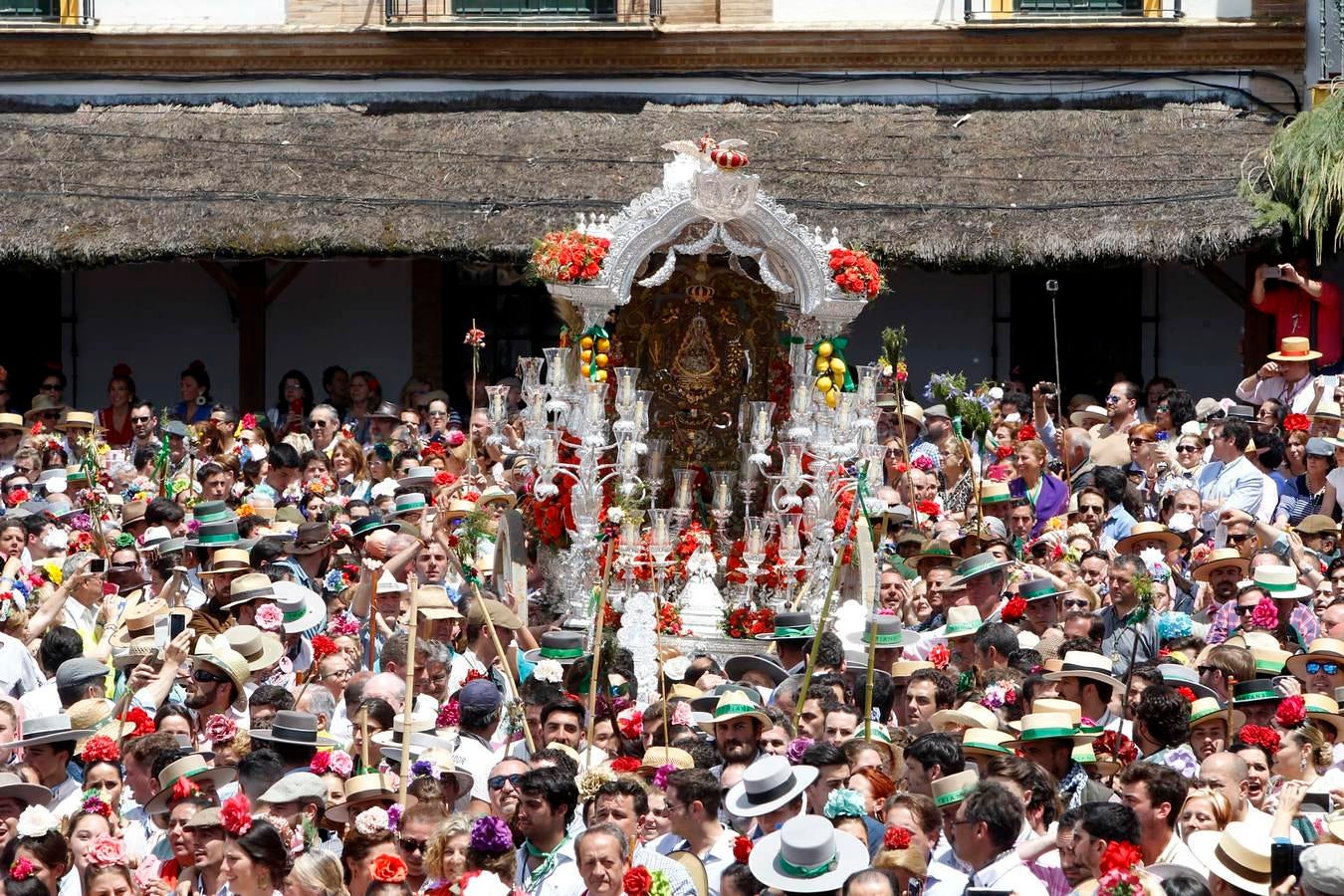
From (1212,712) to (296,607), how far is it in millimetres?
5254

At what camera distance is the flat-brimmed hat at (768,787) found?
10.2m

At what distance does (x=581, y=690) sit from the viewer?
13.3 meters

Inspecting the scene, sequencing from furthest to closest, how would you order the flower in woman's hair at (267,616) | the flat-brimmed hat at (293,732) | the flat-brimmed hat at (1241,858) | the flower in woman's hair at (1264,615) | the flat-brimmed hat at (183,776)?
1. the flower in woman's hair at (267,616)
2. the flower in woman's hair at (1264,615)
3. the flat-brimmed hat at (293,732)
4. the flat-brimmed hat at (183,776)
5. the flat-brimmed hat at (1241,858)

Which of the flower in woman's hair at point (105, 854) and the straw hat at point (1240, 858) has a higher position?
the straw hat at point (1240, 858)

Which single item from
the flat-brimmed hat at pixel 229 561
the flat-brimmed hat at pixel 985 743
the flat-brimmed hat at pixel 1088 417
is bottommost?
the flat-brimmed hat at pixel 985 743

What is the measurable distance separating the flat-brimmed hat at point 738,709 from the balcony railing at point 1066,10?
39.5 ft

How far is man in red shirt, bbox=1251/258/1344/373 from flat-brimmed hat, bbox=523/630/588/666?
758cm

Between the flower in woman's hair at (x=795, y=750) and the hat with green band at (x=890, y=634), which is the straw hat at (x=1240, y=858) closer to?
the flower in woman's hair at (x=795, y=750)

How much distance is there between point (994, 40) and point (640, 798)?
13489 millimetres

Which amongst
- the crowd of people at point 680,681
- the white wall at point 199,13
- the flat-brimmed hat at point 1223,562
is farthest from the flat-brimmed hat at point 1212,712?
the white wall at point 199,13

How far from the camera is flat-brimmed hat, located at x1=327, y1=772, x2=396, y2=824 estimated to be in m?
10.9

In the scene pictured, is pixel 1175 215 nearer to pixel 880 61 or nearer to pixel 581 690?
pixel 880 61

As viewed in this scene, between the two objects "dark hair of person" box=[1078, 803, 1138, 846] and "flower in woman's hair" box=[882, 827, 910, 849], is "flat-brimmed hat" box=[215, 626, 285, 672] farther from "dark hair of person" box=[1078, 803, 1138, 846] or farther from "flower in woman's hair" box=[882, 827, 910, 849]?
"dark hair of person" box=[1078, 803, 1138, 846]

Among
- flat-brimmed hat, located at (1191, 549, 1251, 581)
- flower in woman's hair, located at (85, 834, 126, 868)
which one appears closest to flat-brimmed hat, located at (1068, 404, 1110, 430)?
flat-brimmed hat, located at (1191, 549, 1251, 581)
